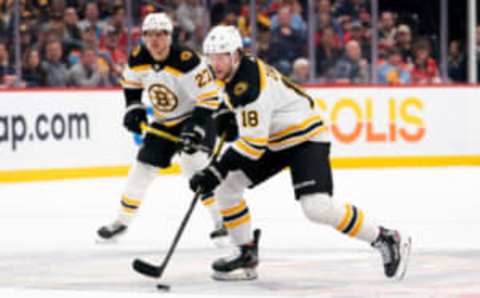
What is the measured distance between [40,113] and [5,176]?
0.71 meters

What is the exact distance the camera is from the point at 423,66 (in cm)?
1595

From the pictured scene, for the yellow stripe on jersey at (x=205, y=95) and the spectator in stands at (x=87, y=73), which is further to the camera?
the spectator in stands at (x=87, y=73)

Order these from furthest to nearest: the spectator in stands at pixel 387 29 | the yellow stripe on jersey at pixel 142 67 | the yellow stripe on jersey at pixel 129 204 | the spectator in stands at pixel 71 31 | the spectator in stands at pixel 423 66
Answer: the spectator in stands at pixel 423 66
the spectator in stands at pixel 387 29
the spectator in stands at pixel 71 31
the yellow stripe on jersey at pixel 129 204
the yellow stripe on jersey at pixel 142 67

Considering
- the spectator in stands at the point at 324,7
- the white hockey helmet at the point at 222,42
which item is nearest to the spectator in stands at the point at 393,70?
the spectator in stands at the point at 324,7

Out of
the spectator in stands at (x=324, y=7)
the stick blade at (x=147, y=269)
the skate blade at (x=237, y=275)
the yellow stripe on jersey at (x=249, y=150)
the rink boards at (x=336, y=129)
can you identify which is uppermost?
the spectator in stands at (x=324, y=7)

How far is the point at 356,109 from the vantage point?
1482 cm

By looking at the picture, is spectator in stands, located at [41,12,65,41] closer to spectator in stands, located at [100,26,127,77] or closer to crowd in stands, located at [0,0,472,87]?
crowd in stands, located at [0,0,472,87]

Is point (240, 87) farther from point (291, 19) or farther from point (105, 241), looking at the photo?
point (291, 19)

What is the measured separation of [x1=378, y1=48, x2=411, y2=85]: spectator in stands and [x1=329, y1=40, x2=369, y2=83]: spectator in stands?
0.29 meters

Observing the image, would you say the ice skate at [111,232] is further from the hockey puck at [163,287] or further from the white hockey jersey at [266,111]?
the hockey puck at [163,287]

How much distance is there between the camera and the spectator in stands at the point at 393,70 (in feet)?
51.4

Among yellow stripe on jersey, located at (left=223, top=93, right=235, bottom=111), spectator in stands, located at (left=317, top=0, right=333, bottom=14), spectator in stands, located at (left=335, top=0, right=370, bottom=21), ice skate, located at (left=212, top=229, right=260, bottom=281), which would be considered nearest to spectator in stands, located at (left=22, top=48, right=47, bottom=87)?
spectator in stands, located at (left=317, top=0, right=333, bottom=14)

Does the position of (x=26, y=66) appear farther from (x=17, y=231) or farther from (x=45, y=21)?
(x=17, y=231)

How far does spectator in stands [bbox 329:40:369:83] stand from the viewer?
15203 mm
